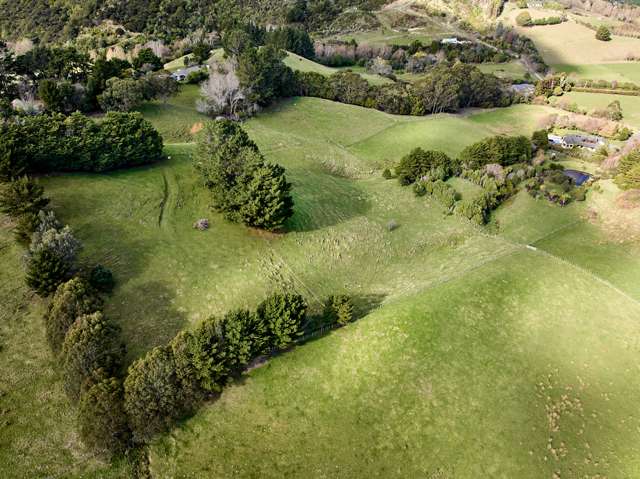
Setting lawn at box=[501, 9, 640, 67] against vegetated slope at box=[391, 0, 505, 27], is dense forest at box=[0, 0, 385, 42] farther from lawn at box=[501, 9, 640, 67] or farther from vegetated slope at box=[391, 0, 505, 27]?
lawn at box=[501, 9, 640, 67]

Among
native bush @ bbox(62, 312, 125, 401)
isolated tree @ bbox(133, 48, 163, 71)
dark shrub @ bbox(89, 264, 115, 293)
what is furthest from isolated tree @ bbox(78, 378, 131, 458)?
isolated tree @ bbox(133, 48, 163, 71)

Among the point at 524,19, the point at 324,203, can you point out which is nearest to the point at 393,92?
the point at 324,203

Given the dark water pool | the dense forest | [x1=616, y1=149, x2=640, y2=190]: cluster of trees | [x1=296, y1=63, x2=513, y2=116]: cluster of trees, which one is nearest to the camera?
[x1=616, y1=149, x2=640, y2=190]: cluster of trees

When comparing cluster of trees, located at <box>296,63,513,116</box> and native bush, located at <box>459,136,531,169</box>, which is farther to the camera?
cluster of trees, located at <box>296,63,513,116</box>

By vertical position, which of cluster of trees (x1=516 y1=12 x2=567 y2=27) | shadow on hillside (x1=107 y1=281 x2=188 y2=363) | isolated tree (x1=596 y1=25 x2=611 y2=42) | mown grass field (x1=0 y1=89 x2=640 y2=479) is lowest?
mown grass field (x1=0 y1=89 x2=640 y2=479)

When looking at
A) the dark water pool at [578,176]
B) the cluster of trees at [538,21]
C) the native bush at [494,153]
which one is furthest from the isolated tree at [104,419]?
the cluster of trees at [538,21]

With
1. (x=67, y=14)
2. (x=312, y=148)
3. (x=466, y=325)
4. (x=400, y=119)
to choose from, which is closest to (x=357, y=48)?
(x=400, y=119)

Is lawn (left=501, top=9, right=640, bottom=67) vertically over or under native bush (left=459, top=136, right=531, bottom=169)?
over
